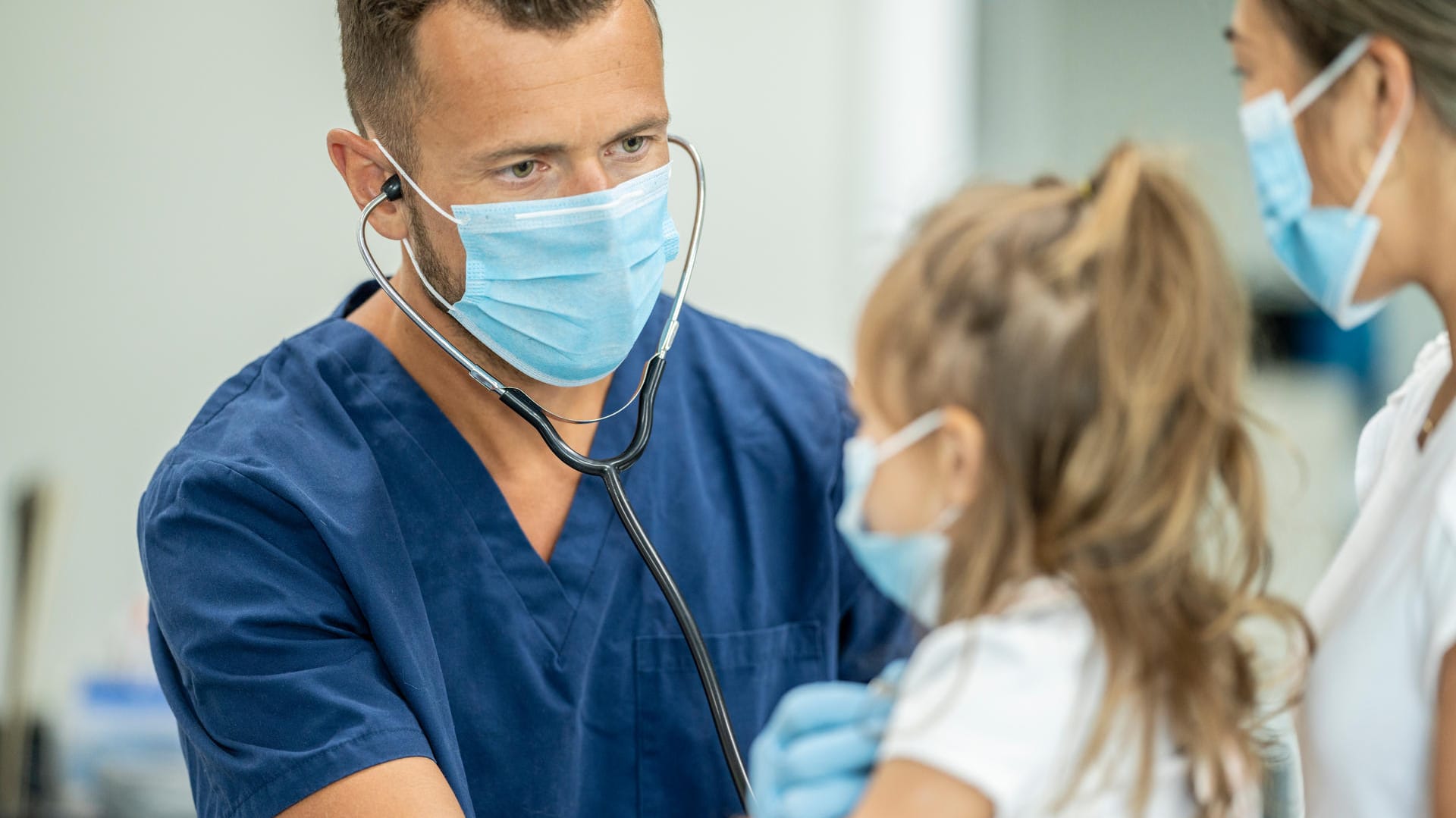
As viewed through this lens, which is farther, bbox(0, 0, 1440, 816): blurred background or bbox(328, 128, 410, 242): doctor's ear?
bbox(0, 0, 1440, 816): blurred background

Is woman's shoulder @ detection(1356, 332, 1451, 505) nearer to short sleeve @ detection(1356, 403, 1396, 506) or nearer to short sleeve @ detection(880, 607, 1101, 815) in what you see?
short sleeve @ detection(1356, 403, 1396, 506)

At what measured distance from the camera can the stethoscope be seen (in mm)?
1035

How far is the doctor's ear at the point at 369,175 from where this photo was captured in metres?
1.17

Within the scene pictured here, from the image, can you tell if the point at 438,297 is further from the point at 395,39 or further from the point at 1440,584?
the point at 1440,584

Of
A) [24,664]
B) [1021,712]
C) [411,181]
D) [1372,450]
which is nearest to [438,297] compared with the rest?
[411,181]

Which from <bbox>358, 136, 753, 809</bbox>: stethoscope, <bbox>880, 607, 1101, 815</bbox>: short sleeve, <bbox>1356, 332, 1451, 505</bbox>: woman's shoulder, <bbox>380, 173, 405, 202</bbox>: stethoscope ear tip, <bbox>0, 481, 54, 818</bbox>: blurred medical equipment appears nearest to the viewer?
<bbox>880, 607, 1101, 815</bbox>: short sleeve

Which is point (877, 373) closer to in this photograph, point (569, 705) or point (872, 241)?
point (872, 241)

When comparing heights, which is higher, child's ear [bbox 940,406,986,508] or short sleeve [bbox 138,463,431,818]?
child's ear [bbox 940,406,986,508]

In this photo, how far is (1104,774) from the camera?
75 centimetres

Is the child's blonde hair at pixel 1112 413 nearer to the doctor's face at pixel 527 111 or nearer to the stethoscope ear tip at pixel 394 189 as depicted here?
the doctor's face at pixel 527 111

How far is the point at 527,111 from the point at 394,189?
162 millimetres

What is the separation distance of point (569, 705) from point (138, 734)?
122cm

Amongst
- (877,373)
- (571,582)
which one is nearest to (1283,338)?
(571,582)

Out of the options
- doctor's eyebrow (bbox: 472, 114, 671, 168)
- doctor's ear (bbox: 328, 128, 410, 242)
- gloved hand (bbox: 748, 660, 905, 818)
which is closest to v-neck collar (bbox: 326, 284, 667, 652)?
doctor's ear (bbox: 328, 128, 410, 242)
